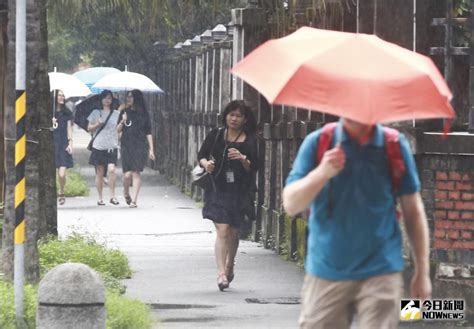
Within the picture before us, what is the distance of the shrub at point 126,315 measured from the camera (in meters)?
9.86

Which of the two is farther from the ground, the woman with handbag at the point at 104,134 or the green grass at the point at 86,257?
the woman with handbag at the point at 104,134

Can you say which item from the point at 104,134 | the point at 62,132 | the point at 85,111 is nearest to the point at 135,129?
the point at 104,134

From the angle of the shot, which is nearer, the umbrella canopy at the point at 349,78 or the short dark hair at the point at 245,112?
the umbrella canopy at the point at 349,78

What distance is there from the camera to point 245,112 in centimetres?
1296

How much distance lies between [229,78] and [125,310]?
11.5 meters

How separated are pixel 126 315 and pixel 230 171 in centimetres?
336

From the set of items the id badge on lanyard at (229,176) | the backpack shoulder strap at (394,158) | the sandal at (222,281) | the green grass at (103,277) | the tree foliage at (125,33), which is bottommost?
the sandal at (222,281)

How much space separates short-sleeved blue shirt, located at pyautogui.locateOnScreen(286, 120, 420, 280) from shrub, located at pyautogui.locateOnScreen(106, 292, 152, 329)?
358 centimetres

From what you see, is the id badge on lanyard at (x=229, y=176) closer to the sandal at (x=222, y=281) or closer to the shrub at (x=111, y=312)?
the sandal at (x=222, y=281)

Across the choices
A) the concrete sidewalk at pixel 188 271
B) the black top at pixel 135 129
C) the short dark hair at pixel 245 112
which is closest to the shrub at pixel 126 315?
the concrete sidewalk at pixel 188 271

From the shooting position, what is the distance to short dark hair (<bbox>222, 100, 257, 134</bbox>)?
12.9 m

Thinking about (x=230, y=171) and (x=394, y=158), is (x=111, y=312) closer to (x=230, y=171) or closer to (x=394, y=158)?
(x=230, y=171)

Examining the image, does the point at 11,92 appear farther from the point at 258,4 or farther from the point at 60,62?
the point at 60,62

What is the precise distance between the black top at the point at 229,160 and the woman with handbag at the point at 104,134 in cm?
1032
